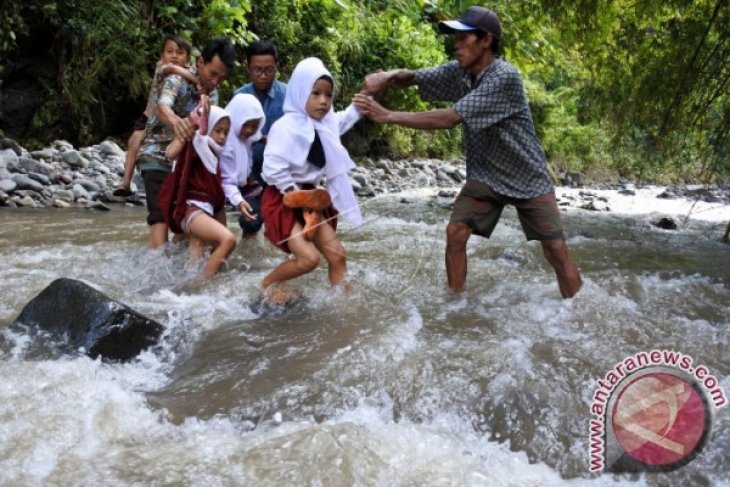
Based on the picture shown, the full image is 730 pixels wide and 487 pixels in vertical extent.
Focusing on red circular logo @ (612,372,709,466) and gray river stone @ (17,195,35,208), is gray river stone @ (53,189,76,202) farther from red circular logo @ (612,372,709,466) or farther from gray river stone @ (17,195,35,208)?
red circular logo @ (612,372,709,466)

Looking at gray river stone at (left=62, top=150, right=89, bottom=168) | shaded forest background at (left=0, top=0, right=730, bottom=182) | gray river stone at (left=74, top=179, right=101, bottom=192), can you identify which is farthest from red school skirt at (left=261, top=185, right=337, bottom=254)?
gray river stone at (left=62, top=150, right=89, bottom=168)

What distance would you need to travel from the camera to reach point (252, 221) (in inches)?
186

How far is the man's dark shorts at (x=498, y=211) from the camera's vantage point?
13.4ft

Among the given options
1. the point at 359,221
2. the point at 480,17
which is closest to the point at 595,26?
the point at 480,17

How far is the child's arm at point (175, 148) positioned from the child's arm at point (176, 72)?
22.3 inches

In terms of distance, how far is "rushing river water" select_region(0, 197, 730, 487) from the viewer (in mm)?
2307

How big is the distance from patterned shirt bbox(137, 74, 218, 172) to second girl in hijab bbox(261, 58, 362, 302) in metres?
1.15

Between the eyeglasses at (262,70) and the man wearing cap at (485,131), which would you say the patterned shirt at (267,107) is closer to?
the eyeglasses at (262,70)

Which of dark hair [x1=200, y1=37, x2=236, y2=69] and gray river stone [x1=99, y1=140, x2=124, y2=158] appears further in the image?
gray river stone [x1=99, y1=140, x2=124, y2=158]

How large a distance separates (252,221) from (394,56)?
37.4 ft

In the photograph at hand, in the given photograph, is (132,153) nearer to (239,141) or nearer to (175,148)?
(175,148)

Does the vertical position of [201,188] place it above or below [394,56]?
above

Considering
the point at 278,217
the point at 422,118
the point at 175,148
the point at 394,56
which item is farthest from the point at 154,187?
the point at 394,56

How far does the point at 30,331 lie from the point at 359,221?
78.1 inches
